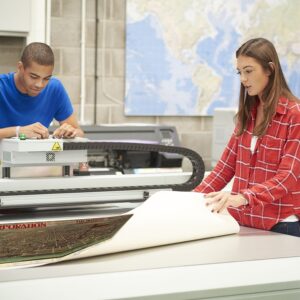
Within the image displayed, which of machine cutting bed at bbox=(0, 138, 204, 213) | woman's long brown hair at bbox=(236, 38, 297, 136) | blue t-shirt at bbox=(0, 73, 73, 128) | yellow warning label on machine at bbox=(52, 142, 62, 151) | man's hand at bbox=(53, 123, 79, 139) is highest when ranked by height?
woman's long brown hair at bbox=(236, 38, 297, 136)

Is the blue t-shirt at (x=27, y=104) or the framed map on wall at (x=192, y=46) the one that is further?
the framed map on wall at (x=192, y=46)

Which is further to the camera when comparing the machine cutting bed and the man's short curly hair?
the man's short curly hair

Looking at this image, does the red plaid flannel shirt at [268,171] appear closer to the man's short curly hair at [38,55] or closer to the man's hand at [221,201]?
the man's hand at [221,201]

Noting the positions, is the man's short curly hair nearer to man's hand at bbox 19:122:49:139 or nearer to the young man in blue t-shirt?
the young man in blue t-shirt

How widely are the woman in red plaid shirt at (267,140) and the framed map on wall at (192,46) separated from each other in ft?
7.34

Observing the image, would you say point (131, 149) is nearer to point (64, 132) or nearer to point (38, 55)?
point (64, 132)

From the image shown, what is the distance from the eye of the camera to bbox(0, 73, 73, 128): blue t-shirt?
2203 mm

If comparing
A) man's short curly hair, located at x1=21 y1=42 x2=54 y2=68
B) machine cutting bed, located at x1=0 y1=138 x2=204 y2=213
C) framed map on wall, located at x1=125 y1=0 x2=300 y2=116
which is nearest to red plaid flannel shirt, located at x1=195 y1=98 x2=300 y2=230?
machine cutting bed, located at x1=0 y1=138 x2=204 y2=213

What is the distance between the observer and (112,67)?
3883mm

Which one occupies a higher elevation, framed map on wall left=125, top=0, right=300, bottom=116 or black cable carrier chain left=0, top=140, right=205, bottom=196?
framed map on wall left=125, top=0, right=300, bottom=116

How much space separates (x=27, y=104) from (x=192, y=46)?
2.03m

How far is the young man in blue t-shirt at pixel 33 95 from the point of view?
209cm

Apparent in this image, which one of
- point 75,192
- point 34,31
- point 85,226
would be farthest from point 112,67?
point 85,226

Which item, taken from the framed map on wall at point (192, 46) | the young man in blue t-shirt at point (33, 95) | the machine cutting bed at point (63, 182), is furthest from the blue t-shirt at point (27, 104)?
the framed map on wall at point (192, 46)
